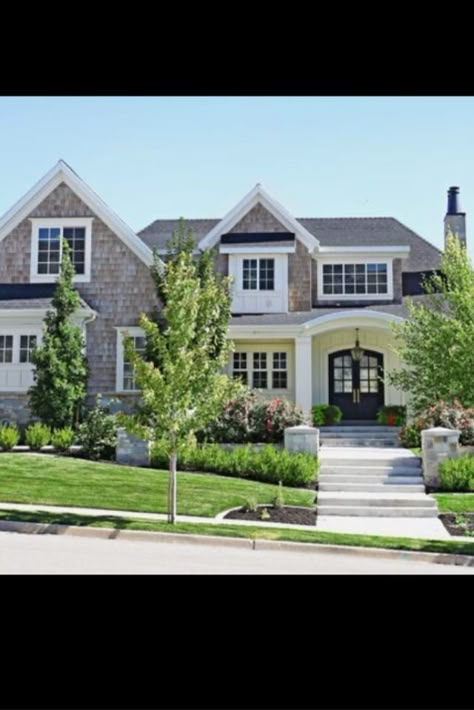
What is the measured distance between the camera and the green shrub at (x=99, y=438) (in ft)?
54.2

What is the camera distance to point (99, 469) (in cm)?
1484

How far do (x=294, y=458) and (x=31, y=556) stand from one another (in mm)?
7128

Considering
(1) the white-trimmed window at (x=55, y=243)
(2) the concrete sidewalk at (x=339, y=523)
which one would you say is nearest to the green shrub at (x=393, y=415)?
(2) the concrete sidewalk at (x=339, y=523)

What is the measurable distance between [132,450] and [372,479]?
5252mm

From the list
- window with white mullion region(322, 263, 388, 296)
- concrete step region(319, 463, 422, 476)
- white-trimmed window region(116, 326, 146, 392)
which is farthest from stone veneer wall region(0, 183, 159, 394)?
concrete step region(319, 463, 422, 476)

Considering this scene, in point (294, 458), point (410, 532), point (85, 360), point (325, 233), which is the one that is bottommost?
point (410, 532)

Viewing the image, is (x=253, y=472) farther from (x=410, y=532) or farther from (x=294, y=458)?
(x=410, y=532)

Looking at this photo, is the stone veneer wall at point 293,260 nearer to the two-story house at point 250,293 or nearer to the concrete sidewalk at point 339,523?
the two-story house at point 250,293

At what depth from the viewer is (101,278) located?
2175 cm

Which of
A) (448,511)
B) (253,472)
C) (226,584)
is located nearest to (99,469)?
(253,472)

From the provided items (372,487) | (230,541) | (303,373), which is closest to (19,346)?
(303,373)

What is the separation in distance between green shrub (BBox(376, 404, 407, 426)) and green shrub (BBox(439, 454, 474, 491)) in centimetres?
616

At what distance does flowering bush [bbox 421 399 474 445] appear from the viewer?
15.6m

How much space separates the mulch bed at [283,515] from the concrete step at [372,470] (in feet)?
8.28
